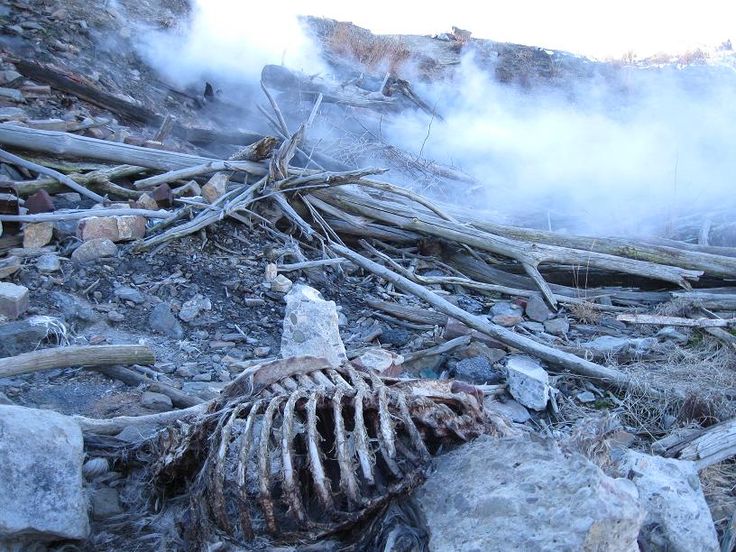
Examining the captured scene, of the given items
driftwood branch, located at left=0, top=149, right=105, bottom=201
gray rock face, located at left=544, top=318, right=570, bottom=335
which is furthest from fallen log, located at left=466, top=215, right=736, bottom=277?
driftwood branch, located at left=0, top=149, right=105, bottom=201

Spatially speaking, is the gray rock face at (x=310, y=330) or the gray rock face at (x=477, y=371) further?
the gray rock face at (x=477, y=371)

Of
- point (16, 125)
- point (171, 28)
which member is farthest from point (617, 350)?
point (171, 28)

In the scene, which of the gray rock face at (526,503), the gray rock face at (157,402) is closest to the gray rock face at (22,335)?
the gray rock face at (157,402)

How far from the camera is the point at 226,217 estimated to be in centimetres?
487

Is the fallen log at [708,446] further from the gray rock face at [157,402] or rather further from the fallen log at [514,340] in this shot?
the gray rock face at [157,402]

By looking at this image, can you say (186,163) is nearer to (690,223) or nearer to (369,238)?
(369,238)

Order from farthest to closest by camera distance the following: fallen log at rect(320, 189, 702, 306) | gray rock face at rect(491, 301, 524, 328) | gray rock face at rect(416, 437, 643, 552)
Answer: fallen log at rect(320, 189, 702, 306) < gray rock face at rect(491, 301, 524, 328) < gray rock face at rect(416, 437, 643, 552)

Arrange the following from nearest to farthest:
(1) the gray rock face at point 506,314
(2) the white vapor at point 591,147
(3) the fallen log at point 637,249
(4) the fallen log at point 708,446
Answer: (4) the fallen log at point 708,446 < (1) the gray rock face at point 506,314 < (3) the fallen log at point 637,249 < (2) the white vapor at point 591,147

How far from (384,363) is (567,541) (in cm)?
189

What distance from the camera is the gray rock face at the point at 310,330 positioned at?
340cm

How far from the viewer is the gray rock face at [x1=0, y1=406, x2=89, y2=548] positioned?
184 cm

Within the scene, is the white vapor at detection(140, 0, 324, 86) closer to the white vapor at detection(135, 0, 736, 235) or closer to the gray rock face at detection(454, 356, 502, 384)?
the white vapor at detection(135, 0, 736, 235)

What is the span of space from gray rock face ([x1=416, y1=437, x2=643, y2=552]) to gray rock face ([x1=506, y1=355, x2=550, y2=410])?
1.59 meters

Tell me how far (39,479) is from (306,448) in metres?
0.74
